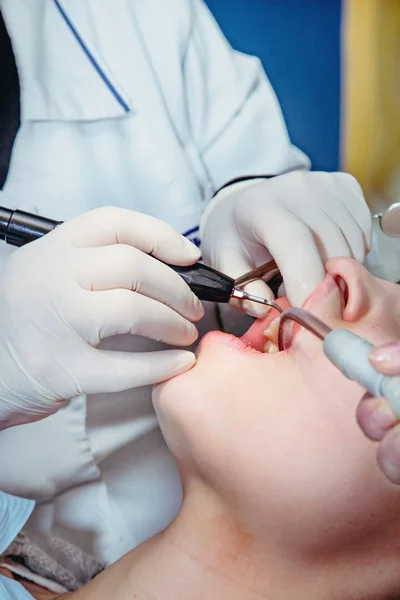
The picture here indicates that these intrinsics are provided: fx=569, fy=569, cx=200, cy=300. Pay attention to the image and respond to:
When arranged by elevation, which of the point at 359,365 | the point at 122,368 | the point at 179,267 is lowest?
the point at 122,368

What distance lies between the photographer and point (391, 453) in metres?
0.50

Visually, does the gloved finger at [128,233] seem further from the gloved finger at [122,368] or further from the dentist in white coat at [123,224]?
the gloved finger at [122,368]

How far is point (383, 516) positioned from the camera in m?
0.64

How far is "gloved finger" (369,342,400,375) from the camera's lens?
46 cm

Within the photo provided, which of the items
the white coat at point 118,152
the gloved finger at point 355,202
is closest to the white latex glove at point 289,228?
the gloved finger at point 355,202

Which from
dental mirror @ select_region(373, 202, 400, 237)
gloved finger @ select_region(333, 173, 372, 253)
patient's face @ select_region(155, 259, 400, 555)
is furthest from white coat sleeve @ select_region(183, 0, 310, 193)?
patient's face @ select_region(155, 259, 400, 555)

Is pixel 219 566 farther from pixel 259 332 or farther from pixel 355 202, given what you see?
pixel 355 202

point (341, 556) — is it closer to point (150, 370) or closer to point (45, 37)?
point (150, 370)

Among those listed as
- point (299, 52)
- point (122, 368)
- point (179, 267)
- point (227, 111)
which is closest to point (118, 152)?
point (227, 111)

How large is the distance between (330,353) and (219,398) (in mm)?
220

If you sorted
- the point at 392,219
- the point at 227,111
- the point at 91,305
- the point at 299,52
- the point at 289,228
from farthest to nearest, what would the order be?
the point at 299,52
the point at 227,111
the point at 392,219
the point at 289,228
the point at 91,305

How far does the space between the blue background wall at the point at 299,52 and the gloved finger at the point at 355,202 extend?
1.17ft

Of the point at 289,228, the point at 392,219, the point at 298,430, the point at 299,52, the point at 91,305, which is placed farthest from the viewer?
the point at 299,52

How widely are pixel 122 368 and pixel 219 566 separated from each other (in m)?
0.29
